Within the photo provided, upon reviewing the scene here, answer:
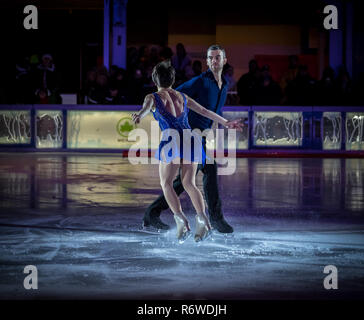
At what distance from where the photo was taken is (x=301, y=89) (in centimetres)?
1947

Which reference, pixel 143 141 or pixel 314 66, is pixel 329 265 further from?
pixel 314 66

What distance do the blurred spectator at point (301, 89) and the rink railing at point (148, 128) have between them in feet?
0.74

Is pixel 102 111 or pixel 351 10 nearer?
pixel 102 111

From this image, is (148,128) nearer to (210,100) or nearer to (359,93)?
(359,93)

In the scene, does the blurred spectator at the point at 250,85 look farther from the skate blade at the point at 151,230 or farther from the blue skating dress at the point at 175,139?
the blue skating dress at the point at 175,139

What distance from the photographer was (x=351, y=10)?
23094mm

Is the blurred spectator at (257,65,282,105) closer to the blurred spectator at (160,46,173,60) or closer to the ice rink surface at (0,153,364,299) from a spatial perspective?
the blurred spectator at (160,46,173,60)

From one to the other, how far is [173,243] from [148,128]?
12939 mm

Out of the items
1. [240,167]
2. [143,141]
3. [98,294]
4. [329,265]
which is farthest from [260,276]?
[143,141]

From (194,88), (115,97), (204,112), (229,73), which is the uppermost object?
(229,73)

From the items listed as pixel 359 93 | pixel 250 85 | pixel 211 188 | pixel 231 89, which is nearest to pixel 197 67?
pixel 250 85
